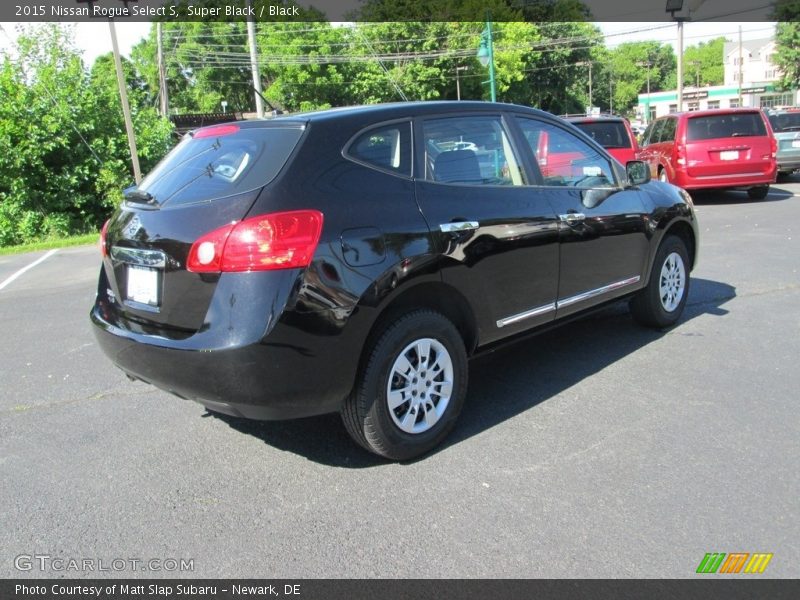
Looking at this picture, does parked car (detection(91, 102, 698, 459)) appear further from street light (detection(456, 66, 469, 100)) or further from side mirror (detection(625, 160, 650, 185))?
street light (detection(456, 66, 469, 100))

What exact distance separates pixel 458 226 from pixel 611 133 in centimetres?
952

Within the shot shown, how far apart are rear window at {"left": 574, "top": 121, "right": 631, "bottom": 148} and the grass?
389 inches

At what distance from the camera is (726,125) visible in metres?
12.8

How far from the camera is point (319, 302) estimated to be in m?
2.91

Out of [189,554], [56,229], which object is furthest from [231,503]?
[56,229]

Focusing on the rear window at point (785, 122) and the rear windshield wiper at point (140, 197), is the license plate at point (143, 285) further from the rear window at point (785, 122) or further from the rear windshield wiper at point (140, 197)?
the rear window at point (785, 122)

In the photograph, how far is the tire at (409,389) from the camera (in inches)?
125

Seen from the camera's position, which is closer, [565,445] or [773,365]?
[565,445]

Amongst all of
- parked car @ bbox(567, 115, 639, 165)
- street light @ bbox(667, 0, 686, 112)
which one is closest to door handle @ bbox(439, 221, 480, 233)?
parked car @ bbox(567, 115, 639, 165)

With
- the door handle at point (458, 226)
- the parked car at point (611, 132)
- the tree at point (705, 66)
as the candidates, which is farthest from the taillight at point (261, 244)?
the tree at point (705, 66)

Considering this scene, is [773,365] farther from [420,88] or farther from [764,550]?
[420,88]

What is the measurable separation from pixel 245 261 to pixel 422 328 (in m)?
0.96

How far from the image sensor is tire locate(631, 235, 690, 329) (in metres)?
5.22

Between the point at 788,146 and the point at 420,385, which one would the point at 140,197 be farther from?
the point at 788,146
